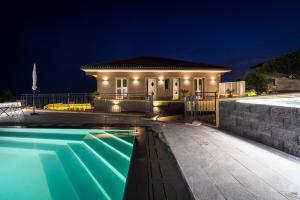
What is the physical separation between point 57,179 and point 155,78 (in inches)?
616

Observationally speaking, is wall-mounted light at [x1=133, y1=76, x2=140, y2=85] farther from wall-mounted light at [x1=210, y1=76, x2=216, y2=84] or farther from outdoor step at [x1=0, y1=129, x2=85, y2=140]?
outdoor step at [x1=0, y1=129, x2=85, y2=140]

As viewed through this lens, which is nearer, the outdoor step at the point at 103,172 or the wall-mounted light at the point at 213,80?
the outdoor step at the point at 103,172

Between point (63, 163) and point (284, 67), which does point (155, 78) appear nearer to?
point (284, 67)

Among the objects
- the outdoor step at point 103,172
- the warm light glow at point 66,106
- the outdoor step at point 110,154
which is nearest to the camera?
the outdoor step at point 103,172

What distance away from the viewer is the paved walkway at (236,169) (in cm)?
291

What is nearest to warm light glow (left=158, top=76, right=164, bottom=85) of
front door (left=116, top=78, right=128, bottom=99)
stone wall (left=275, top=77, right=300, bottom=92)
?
front door (left=116, top=78, right=128, bottom=99)

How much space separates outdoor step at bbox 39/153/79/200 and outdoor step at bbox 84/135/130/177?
87 cm

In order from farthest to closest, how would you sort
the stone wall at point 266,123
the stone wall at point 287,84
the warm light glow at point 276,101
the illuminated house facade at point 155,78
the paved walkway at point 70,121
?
the stone wall at point 287,84 < the illuminated house facade at point 155,78 < the paved walkway at point 70,121 < the warm light glow at point 276,101 < the stone wall at point 266,123

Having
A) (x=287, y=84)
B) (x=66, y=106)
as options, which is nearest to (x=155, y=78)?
(x=66, y=106)

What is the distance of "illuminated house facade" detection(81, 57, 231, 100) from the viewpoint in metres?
19.2

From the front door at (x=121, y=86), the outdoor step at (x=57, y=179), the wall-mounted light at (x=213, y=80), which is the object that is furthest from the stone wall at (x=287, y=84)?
the outdoor step at (x=57, y=179)

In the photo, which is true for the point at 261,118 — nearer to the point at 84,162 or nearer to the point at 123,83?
the point at 84,162

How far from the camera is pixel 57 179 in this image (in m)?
4.70

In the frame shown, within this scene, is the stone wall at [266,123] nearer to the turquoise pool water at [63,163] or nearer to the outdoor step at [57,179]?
the turquoise pool water at [63,163]
